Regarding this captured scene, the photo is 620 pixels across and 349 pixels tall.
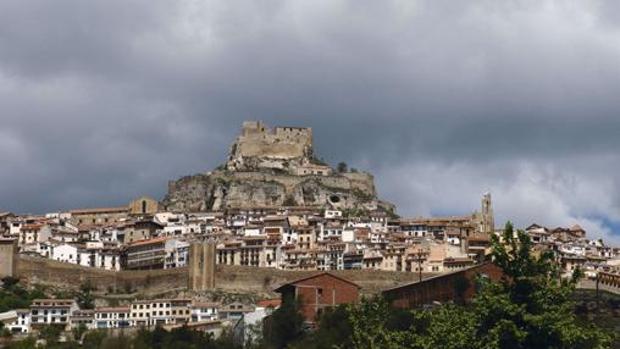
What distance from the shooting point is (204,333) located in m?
64.2

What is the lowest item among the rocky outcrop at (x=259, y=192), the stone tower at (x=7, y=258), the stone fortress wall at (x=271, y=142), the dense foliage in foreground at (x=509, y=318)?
the dense foliage in foreground at (x=509, y=318)

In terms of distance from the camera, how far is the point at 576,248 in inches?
3570

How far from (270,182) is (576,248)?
82.0ft

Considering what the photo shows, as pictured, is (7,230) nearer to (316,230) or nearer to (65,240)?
(65,240)

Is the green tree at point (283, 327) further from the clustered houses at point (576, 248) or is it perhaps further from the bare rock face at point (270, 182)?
the bare rock face at point (270, 182)

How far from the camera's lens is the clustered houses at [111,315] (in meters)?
73.0

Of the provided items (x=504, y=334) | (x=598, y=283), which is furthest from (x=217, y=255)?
(x=504, y=334)

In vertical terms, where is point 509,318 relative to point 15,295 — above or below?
below

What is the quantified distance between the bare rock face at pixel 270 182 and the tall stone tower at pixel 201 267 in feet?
68.8

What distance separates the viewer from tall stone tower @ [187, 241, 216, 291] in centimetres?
8000

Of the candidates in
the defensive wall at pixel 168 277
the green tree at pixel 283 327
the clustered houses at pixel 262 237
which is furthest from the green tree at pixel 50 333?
the clustered houses at pixel 262 237

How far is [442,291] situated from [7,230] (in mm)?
43251

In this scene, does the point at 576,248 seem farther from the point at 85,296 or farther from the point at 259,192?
the point at 85,296

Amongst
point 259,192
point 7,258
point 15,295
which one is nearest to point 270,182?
point 259,192
